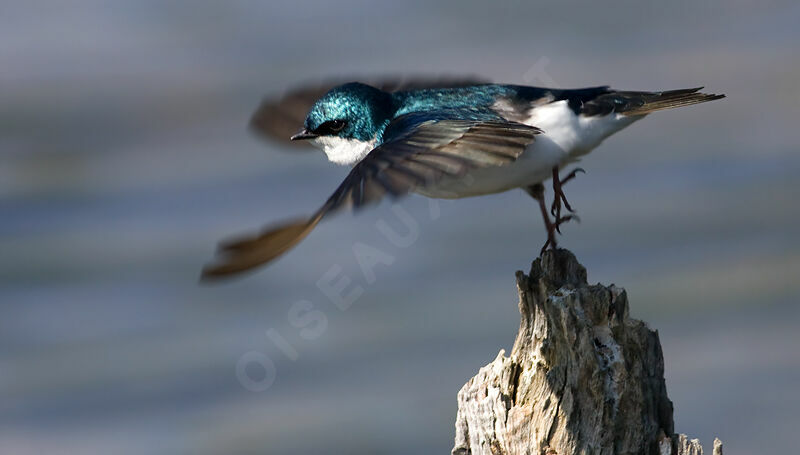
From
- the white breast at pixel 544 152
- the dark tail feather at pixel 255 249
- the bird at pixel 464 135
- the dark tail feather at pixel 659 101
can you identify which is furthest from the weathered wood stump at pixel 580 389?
the dark tail feather at pixel 659 101

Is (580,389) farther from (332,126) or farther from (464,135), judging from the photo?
(332,126)

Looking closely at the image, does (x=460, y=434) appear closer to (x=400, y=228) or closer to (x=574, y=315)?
(x=574, y=315)

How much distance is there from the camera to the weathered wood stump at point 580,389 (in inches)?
154

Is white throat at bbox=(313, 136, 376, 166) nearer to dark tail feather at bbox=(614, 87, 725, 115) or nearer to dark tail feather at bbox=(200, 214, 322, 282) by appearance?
dark tail feather at bbox=(614, 87, 725, 115)

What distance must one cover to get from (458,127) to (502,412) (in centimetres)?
114

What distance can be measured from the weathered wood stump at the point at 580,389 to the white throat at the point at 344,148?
1321mm

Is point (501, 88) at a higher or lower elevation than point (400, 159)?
higher

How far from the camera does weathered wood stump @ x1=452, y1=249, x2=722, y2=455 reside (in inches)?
154

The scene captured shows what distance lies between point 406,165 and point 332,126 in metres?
1.09

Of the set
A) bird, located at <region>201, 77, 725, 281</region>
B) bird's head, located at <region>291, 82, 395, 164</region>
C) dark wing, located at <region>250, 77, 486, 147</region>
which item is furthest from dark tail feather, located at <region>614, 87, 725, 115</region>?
dark wing, located at <region>250, 77, 486, 147</region>

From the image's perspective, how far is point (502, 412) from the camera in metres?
4.02

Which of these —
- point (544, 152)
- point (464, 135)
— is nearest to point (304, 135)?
point (464, 135)

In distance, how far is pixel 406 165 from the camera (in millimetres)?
3984

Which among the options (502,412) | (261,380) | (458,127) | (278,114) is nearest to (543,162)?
(458,127)
